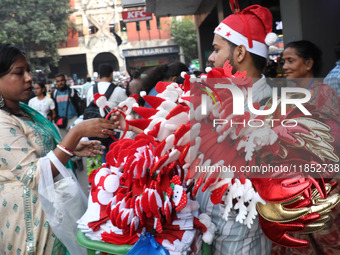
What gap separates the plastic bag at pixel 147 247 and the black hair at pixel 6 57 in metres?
1.27

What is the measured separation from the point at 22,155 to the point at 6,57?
56 centimetres

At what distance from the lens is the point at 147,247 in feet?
3.83

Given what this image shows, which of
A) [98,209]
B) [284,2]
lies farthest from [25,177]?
[284,2]

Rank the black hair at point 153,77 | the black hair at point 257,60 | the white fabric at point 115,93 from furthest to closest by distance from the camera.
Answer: the white fabric at point 115,93, the black hair at point 153,77, the black hair at point 257,60

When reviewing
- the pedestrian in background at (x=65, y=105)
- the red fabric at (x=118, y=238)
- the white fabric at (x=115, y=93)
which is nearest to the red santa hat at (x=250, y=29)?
the red fabric at (x=118, y=238)

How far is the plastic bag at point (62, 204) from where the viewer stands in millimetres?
1624

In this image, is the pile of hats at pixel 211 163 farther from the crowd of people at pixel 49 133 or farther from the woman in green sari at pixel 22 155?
the woman in green sari at pixel 22 155

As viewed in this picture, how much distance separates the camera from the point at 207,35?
11711 mm

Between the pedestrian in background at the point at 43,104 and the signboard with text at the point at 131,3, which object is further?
the signboard with text at the point at 131,3

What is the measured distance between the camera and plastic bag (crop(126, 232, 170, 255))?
1.15 meters

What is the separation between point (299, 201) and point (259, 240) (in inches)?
13.1

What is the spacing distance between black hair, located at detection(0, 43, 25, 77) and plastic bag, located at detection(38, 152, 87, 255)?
0.56 meters

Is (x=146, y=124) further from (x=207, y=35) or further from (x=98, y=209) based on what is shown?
(x=207, y=35)

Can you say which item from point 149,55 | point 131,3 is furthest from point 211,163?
point 149,55
